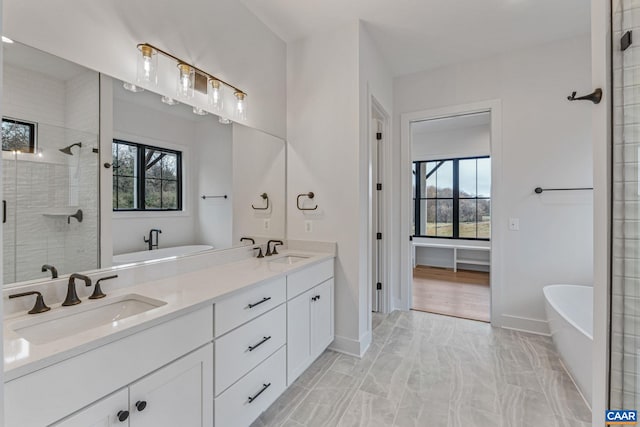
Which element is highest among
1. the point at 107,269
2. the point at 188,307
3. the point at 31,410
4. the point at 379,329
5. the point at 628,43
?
the point at 628,43

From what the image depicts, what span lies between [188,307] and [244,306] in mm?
356

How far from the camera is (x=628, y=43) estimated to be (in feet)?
3.02

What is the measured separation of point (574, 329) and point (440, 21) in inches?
102

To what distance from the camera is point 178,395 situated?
1.19 m

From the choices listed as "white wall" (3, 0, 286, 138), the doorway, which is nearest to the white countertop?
"white wall" (3, 0, 286, 138)

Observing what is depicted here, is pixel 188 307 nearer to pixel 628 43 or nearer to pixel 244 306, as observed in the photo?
pixel 244 306

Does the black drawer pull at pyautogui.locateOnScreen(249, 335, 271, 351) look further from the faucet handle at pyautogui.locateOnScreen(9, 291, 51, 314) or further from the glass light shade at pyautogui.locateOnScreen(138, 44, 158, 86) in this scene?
the glass light shade at pyautogui.locateOnScreen(138, 44, 158, 86)

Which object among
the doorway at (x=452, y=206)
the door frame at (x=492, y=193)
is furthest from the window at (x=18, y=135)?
the doorway at (x=452, y=206)

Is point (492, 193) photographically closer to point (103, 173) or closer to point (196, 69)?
point (196, 69)

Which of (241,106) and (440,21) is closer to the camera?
(241,106)

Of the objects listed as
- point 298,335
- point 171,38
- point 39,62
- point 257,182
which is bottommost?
point 298,335

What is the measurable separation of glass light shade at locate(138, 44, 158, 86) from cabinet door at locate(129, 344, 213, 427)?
1.48 metres

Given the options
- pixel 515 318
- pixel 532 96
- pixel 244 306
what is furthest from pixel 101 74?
pixel 515 318

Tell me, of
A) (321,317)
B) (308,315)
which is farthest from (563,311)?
(308,315)
